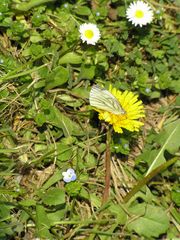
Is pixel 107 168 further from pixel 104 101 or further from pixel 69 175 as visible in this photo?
pixel 104 101

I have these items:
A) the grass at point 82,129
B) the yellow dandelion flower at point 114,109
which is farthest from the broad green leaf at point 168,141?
the yellow dandelion flower at point 114,109

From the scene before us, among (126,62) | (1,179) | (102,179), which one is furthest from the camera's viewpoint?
(126,62)

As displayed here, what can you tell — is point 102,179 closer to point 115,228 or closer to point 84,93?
point 115,228

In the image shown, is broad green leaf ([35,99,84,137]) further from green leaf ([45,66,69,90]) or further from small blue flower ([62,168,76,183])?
small blue flower ([62,168,76,183])

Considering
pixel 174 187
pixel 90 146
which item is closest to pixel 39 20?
pixel 90 146

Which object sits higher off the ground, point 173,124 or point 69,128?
point 69,128

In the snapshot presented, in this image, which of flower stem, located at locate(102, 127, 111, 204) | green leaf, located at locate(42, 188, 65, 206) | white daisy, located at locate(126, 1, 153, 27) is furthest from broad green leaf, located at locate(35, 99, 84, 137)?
white daisy, located at locate(126, 1, 153, 27)

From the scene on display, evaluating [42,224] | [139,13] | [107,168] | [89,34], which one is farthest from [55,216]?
[139,13]

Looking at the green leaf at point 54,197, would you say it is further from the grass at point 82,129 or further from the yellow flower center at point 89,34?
the yellow flower center at point 89,34
